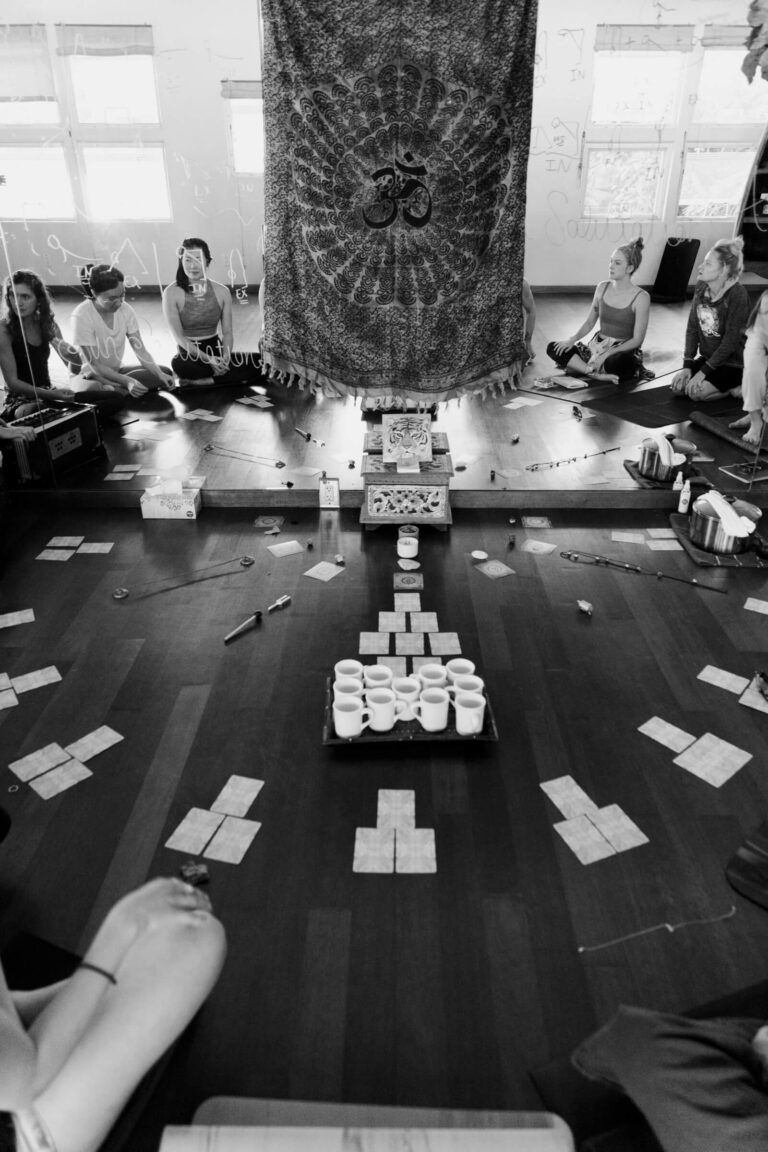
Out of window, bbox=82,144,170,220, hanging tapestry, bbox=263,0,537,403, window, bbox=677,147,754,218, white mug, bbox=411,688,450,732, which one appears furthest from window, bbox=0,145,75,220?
window, bbox=677,147,754,218

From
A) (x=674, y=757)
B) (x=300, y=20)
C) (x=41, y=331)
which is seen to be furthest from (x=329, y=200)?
(x=674, y=757)

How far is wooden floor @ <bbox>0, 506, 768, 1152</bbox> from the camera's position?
6.43 feet

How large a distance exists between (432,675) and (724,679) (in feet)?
3.99

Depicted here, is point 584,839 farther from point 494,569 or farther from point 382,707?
point 494,569

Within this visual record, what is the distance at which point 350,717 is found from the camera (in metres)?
2.73

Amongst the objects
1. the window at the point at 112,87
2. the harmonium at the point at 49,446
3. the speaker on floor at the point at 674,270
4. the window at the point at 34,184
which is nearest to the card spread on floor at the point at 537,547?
the harmonium at the point at 49,446

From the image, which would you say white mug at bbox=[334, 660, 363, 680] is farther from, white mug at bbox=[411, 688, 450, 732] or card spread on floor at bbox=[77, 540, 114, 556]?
card spread on floor at bbox=[77, 540, 114, 556]

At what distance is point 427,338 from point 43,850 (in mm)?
2781

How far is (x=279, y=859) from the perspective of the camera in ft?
7.89

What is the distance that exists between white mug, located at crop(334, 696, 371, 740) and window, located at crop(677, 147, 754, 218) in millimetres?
7491

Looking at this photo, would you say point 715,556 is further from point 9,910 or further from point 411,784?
point 9,910

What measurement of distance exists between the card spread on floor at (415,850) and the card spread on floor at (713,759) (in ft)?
3.11

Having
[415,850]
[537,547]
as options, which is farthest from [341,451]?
[415,850]

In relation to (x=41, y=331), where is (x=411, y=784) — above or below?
below
